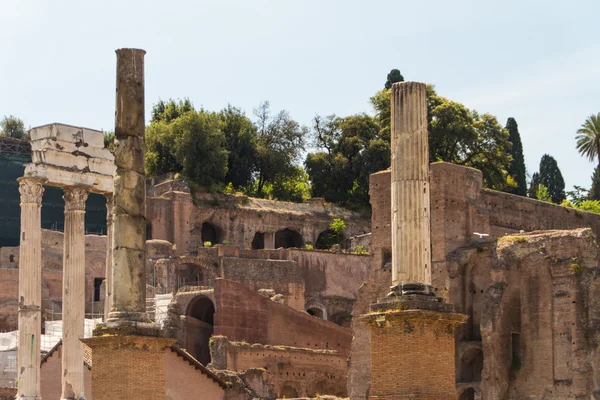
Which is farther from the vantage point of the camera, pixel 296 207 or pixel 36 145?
pixel 296 207

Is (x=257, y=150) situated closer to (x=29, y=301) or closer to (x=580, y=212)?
(x=580, y=212)

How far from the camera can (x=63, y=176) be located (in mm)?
34719

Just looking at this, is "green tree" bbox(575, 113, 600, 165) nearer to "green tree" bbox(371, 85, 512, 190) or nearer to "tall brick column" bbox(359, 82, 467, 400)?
"green tree" bbox(371, 85, 512, 190)

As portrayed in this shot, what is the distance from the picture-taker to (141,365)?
2148 centimetres

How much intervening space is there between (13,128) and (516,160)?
975 inches

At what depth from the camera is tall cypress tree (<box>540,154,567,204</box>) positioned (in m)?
79.4

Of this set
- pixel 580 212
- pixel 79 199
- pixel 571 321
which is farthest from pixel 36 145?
pixel 580 212

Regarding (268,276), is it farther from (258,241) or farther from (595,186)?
(595,186)

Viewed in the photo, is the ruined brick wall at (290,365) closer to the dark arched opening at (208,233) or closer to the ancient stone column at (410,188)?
the dark arched opening at (208,233)

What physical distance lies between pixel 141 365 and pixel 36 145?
1437 centimetres

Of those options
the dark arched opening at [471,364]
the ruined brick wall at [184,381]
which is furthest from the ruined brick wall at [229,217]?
the ruined brick wall at [184,381]

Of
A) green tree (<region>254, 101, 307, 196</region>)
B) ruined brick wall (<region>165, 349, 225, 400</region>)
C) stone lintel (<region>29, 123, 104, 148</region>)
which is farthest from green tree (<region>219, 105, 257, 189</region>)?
stone lintel (<region>29, 123, 104, 148</region>)

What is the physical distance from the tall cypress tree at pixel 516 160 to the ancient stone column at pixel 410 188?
169ft

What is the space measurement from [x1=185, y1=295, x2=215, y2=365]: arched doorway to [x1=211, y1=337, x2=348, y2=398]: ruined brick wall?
6.49ft
